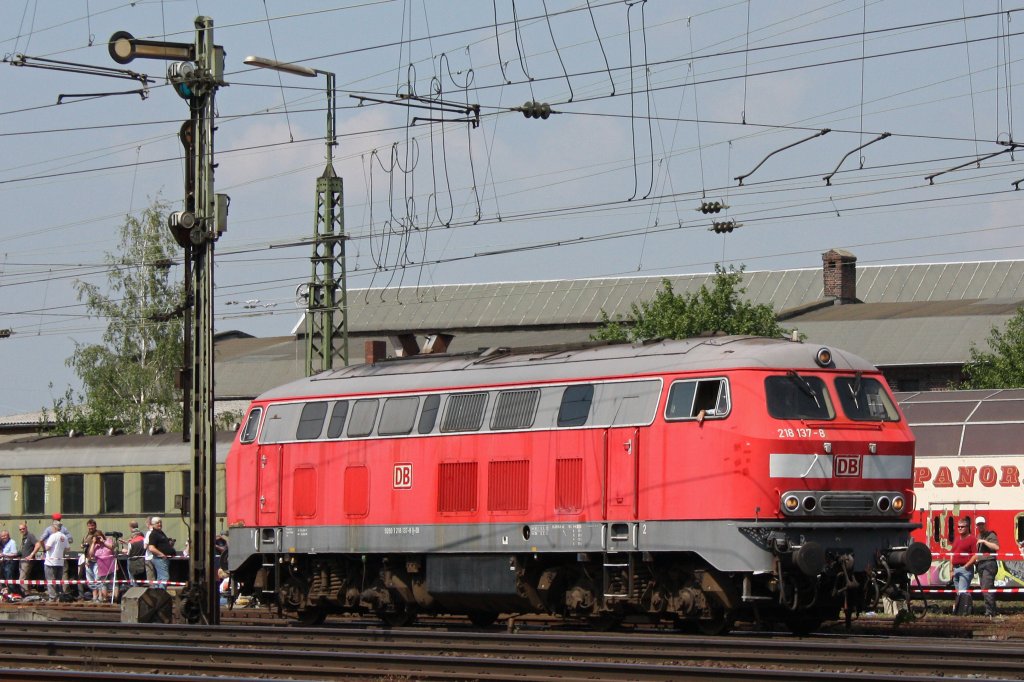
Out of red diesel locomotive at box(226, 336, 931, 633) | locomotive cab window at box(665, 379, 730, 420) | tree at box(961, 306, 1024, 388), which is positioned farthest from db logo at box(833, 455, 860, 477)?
tree at box(961, 306, 1024, 388)

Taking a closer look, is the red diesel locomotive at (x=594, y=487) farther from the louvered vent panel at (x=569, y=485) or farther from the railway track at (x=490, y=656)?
the railway track at (x=490, y=656)

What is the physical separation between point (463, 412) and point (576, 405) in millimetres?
2057

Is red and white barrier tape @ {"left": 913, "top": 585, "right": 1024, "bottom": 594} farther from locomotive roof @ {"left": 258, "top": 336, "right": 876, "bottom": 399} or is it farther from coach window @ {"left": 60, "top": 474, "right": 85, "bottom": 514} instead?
coach window @ {"left": 60, "top": 474, "right": 85, "bottom": 514}

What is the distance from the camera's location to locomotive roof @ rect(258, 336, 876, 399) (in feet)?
67.9

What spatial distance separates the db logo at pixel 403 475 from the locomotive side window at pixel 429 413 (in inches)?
22.9

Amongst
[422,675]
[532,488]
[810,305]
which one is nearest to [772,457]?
[532,488]

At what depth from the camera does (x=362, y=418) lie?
24.3 m

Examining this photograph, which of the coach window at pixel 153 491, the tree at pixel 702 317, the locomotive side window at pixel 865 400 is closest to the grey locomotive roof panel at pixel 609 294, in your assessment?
the tree at pixel 702 317

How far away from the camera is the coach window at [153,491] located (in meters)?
37.0

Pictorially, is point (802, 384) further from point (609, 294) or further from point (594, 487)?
point (609, 294)

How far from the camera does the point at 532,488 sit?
22.1m

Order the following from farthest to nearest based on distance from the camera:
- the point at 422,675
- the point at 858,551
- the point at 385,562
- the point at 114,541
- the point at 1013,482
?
the point at 114,541 → the point at 1013,482 → the point at 385,562 → the point at 858,551 → the point at 422,675

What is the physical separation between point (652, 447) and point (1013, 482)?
1110 centimetres

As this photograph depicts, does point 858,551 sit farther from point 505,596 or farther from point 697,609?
point 505,596
